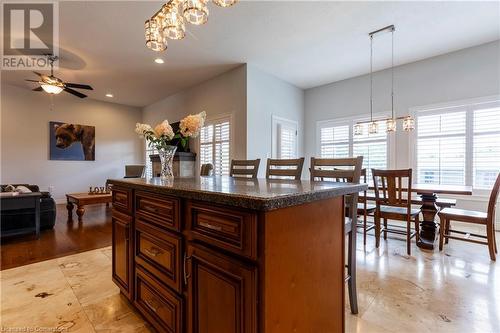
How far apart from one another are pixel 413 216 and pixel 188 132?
2.77 m

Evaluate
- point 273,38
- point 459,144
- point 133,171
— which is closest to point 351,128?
point 459,144

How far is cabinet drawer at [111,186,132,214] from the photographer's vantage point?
1.66 metres

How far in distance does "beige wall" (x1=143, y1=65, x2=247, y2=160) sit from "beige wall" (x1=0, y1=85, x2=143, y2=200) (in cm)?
223

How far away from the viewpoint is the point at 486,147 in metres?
3.71

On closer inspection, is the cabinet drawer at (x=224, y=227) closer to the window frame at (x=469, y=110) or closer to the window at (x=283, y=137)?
the window at (x=283, y=137)

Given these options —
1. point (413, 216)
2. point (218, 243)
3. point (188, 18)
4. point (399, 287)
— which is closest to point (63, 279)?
point (218, 243)

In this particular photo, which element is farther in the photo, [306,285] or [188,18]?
[188,18]

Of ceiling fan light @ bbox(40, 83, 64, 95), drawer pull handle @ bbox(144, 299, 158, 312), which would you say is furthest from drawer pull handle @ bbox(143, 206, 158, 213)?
ceiling fan light @ bbox(40, 83, 64, 95)

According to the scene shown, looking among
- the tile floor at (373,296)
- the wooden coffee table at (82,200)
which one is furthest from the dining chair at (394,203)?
the wooden coffee table at (82,200)

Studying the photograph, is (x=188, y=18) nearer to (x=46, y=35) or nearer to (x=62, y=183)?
(x=46, y=35)

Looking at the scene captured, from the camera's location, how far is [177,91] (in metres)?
6.16

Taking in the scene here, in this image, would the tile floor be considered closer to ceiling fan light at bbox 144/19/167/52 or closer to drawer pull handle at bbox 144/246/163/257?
drawer pull handle at bbox 144/246/163/257

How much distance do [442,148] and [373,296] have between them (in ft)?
11.5

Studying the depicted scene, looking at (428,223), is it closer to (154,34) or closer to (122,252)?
(122,252)
